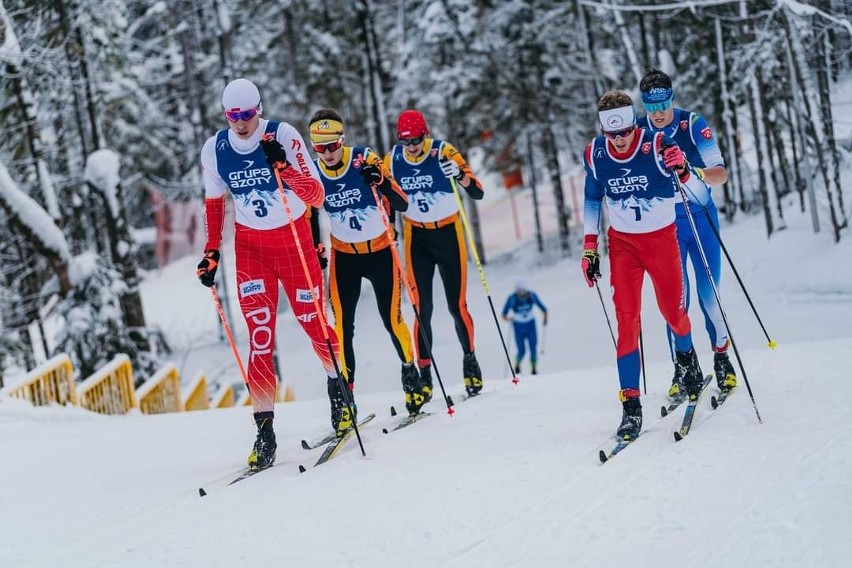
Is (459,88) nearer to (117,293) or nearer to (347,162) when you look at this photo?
(117,293)

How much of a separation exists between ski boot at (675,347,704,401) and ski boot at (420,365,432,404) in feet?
7.08

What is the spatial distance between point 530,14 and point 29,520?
25689 mm

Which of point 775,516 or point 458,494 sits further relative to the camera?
point 458,494

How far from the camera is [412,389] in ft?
24.6

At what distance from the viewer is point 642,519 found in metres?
4.35

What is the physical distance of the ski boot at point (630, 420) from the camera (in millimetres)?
5676

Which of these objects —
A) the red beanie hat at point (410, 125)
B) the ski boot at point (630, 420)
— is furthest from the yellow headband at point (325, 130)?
the ski boot at point (630, 420)

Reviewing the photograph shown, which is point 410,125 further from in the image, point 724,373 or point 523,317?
point 523,317

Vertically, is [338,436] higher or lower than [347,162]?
lower

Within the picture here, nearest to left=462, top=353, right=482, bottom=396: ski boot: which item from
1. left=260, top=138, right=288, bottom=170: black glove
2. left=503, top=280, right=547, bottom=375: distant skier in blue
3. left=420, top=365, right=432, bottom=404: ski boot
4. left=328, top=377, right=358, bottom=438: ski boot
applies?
left=420, top=365, right=432, bottom=404: ski boot

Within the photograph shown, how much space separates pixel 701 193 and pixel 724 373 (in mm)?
1339

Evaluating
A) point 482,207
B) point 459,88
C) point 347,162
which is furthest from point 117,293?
point 482,207

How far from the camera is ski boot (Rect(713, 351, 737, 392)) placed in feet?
22.2

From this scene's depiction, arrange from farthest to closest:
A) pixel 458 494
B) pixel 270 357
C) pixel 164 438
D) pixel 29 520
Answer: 1. pixel 164 438
2. pixel 270 357
3. pixel 29 520
4. pixel 458 494
